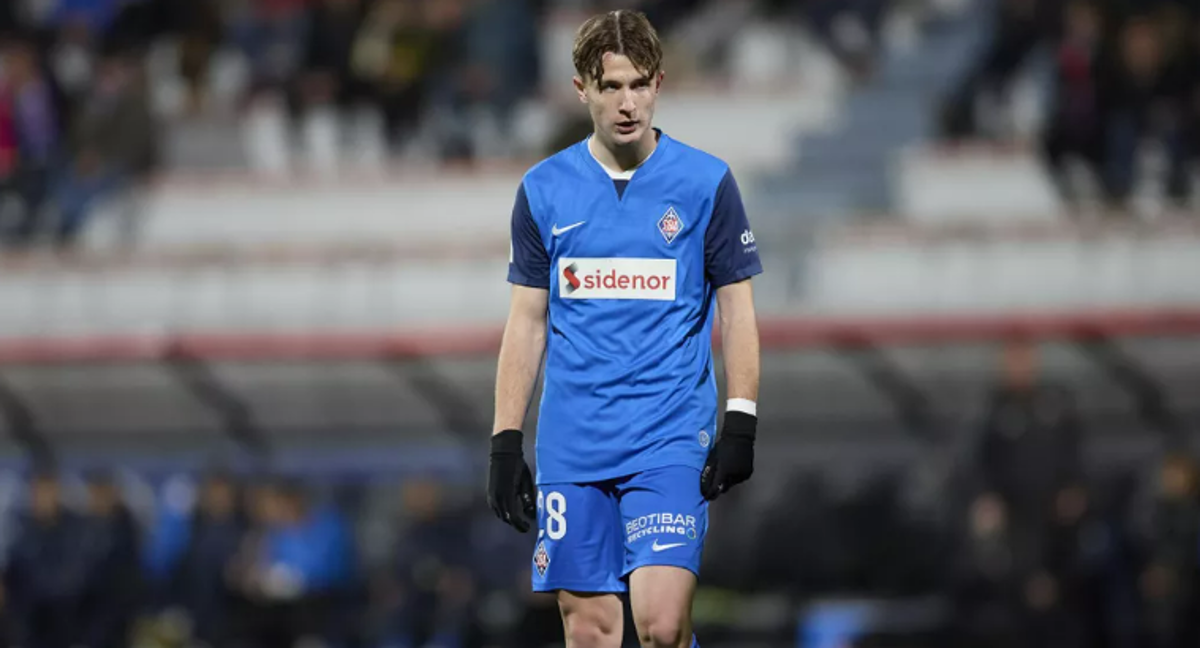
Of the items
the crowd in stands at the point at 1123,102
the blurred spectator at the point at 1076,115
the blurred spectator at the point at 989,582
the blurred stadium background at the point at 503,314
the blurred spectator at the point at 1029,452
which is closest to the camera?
the blurred spectator at the point at 989,582

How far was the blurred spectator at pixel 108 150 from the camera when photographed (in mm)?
20234

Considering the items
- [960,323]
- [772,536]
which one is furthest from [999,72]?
[772,536]

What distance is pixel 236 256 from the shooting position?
19.1m

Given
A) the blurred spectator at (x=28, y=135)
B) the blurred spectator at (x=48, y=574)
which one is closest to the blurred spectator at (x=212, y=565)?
the blurred spectator at (x=48, y=574)

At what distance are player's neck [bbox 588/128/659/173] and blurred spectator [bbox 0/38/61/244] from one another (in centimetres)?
1415

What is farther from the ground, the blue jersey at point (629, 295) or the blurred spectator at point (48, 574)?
the blue jersey at point (629, 295)

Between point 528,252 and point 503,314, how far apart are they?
1088 centimetres

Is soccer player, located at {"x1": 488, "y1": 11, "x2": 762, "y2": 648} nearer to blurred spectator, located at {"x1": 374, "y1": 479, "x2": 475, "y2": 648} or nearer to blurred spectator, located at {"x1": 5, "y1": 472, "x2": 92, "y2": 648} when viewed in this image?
blurred spectator, located at {"x1": 374, "y1": 479, "x2": 475, "y2": 648}

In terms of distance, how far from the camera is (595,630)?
7.03 m

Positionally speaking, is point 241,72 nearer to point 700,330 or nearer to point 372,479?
point 372,479

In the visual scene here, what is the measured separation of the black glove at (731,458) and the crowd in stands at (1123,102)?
1073 centimetres

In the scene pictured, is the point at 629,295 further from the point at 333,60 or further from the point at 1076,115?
the point at 333,60

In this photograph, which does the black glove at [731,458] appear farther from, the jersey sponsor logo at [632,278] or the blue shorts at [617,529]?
the jersey sponsor logo at [632,278]

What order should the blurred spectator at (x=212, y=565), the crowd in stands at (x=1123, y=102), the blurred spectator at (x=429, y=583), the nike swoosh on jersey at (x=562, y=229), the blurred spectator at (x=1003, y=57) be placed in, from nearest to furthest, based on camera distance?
1. the nike swoosh on jersey at (x=562, y=229)
2. the blurred spectator at (x=429, y=583)
3. the blurred spectator at (x=212, y=565)
4. the crowd in stands at (x=1123, y=102)
5. the blurred spectator at (x=1003, y=57)
